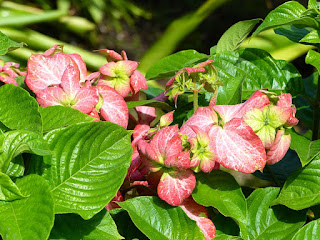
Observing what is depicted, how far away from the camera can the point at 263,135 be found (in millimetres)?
659

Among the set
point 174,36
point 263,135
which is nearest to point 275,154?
point 263,135

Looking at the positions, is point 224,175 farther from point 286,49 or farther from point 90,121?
point 286,49

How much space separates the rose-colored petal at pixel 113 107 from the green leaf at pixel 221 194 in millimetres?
143

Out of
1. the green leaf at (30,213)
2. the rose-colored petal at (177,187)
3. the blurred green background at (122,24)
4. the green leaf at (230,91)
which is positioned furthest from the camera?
the blurred green background at (122,24)

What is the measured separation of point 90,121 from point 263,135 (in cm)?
23

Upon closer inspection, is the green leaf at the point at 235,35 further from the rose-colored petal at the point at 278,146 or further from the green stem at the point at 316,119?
the rose-colored petal at the point at 278,146

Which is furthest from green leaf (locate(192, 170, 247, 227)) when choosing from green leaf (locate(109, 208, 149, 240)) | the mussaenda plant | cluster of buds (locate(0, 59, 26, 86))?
cluster of buds (locate(0, 59, 26, 86))

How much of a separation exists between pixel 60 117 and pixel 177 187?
0.61ft

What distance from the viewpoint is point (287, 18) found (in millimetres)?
826

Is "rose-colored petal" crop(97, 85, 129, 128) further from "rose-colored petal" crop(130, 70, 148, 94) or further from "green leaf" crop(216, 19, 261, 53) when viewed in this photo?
"green leaf" crop(216, 19, 261, 53)

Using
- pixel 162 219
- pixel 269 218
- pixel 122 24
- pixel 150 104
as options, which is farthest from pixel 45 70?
pixel 122 24

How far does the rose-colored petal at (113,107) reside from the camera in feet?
2.42

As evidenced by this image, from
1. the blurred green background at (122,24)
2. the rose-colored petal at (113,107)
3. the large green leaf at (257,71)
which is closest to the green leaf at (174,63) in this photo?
the large green leaf at (257,71)

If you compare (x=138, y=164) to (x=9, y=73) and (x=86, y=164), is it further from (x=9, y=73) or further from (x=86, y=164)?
(x=9, y=73)
